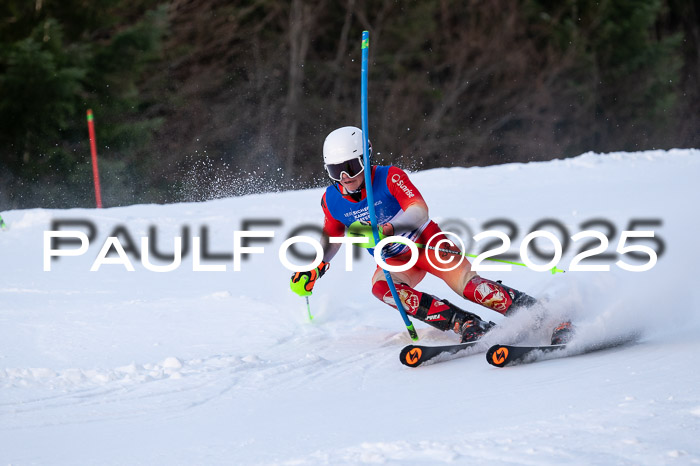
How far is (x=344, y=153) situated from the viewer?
4934 mm

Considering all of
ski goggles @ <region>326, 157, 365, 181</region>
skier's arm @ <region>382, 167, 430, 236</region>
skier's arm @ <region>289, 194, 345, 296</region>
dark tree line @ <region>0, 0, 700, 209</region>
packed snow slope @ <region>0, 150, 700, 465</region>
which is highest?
dark tree line @ <region>0, 0, 700, 209</region>

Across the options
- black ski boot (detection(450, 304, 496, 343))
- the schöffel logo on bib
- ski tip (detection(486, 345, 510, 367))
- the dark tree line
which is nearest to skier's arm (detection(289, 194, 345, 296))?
the schöffel logo on bib

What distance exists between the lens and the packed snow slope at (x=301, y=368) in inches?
133

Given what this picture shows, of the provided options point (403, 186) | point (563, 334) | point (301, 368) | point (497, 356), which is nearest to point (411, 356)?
point (497, 356)

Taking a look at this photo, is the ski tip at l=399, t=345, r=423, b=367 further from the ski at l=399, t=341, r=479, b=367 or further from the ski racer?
the ski racer

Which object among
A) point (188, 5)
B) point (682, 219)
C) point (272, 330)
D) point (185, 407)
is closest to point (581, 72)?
point (188, 5)

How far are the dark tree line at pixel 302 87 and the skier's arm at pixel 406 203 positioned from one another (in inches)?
425

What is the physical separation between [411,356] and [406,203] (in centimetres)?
90

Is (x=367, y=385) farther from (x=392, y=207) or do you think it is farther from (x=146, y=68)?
(x=146, y=68)

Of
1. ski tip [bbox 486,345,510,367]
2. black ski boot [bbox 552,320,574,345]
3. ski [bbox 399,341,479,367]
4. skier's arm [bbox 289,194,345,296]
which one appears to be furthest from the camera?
skier's arm [bbox 289,194,345,296]

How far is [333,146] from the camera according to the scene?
4.95 meters

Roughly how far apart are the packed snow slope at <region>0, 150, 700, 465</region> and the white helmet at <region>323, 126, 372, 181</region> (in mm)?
1048

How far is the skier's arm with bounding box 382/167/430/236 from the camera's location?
5.02m

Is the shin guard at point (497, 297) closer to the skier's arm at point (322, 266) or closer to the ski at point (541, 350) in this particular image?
the ski at point (541, 350)
